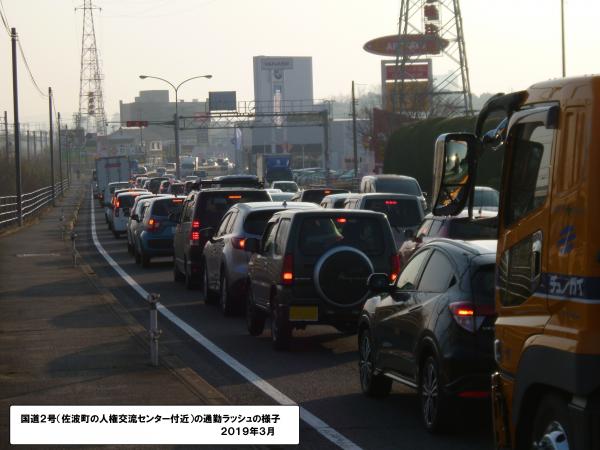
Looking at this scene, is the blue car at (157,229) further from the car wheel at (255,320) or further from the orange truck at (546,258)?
the orange truck at (546,258)

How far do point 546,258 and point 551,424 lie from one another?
89cm

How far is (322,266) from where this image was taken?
1465cm

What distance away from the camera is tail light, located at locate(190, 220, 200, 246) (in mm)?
23594

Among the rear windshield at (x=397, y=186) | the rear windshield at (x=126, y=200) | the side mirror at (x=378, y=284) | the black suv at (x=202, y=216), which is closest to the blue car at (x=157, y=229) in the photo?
the black suv at (x=202, y=216)

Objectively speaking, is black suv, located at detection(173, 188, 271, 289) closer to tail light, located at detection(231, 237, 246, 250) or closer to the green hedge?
tail light, located at detection(231, 237, 246, 250)

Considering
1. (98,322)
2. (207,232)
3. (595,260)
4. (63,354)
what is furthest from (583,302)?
(207,232)

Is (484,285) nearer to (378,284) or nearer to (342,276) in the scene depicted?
(378,284)

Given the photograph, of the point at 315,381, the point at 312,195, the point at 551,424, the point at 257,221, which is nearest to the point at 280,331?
the point at 315,381

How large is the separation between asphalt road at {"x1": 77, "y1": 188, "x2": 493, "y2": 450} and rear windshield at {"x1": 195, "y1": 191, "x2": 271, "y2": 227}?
1.95 meters

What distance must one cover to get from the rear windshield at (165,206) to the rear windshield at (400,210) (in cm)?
759

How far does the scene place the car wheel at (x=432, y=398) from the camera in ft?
31.5

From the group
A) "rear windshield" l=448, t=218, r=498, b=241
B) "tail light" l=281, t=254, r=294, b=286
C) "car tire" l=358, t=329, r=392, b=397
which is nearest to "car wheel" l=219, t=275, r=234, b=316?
"rear windshield" l=448, t=218, r=498, b=241

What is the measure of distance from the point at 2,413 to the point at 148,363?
10.6ft

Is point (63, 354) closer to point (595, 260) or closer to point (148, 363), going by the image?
point (148, 363)
